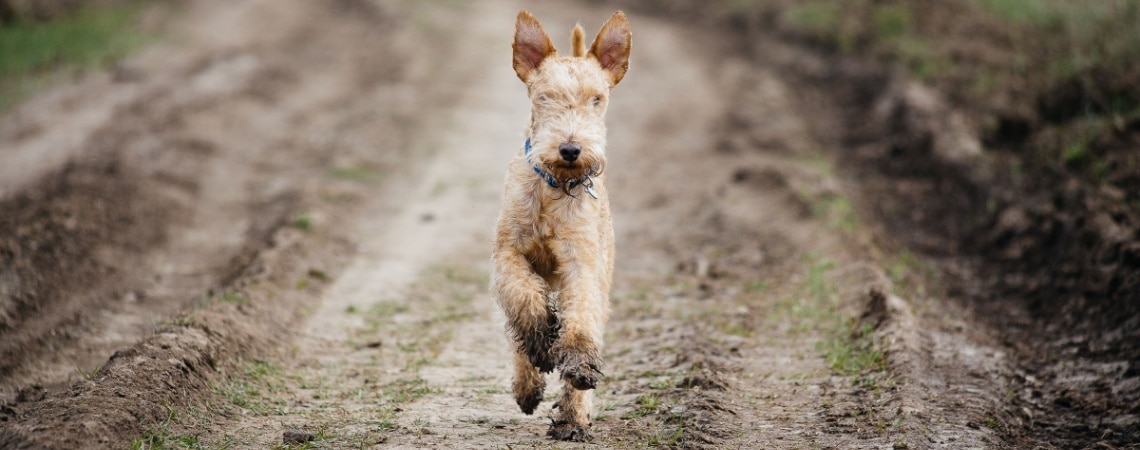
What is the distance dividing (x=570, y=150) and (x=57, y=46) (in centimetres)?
1634

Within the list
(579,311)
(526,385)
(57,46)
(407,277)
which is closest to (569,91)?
(579,311)

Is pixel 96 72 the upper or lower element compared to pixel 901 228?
lower

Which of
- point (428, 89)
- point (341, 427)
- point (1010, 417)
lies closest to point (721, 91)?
point (428, 89)

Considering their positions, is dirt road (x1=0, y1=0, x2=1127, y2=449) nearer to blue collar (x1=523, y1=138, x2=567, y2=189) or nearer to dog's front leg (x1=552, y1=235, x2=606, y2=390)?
dog's front leg (x1=552, y1=235, x2=606, y2=390)

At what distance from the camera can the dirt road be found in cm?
632

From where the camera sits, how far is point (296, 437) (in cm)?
585

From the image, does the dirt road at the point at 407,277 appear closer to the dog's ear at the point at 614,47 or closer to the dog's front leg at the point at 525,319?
the dog's front leg at the point at 525,319

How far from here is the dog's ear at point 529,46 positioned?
6504mm

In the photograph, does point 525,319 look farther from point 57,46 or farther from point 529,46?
point 57,46

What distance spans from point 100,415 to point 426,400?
6.80 feet

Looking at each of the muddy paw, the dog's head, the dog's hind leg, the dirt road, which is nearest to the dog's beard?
the dog's head

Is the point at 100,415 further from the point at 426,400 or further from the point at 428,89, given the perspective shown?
the point at 428,89

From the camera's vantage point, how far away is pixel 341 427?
6184mm

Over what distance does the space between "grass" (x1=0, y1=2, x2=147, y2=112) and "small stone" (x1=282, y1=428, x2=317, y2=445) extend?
12244mm
